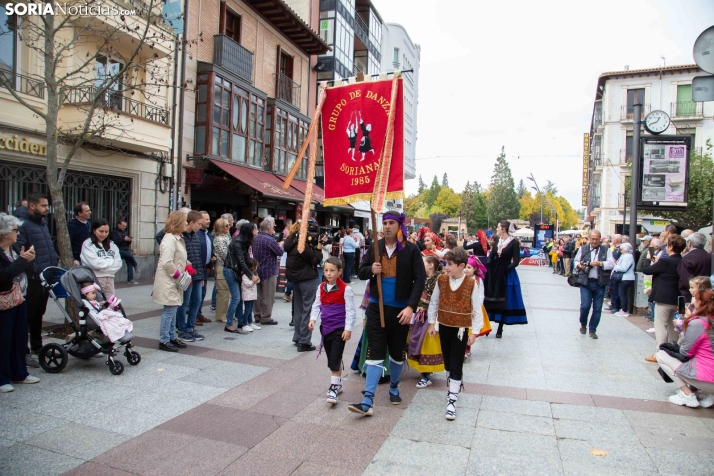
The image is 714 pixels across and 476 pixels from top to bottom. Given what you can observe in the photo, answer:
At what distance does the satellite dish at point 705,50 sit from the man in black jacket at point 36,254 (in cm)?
723

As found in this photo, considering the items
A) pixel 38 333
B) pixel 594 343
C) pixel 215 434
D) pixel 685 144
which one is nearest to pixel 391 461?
pixel 215 434

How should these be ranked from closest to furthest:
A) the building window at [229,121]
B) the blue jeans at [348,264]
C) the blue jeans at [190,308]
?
the blue jeans at [190,308] < the blue jeans at [348,264] < the building window at [229,121]

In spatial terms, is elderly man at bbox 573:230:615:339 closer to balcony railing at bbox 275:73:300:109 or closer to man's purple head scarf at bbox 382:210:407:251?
man's purple head scarf at bbox 382:210:407:251

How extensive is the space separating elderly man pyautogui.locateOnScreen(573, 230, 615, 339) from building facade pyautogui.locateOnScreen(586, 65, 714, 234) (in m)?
29.1

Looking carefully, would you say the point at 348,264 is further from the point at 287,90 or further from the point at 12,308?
the point at 12,308

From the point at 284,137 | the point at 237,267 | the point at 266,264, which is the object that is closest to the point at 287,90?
the point at 284,137

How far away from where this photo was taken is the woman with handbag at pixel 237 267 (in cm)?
779

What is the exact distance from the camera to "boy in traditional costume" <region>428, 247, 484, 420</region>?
462cm

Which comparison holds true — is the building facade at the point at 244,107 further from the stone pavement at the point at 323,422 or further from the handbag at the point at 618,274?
the stone pavement at the point at 323,422

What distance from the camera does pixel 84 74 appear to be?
1081 centimetres

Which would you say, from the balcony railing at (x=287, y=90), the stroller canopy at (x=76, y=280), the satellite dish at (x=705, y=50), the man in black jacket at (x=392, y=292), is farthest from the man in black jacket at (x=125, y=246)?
the satellite dish at (x=705, y=50)

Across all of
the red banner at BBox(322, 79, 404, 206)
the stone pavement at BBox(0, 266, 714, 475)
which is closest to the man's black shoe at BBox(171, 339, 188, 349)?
the stone pavement at BBox(0, 266, 714, 475)

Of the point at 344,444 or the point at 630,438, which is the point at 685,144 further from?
the point at 344,444

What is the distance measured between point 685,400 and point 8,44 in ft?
43.3
